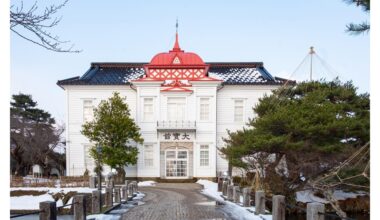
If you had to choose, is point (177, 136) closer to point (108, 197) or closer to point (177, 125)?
point (177, 125)

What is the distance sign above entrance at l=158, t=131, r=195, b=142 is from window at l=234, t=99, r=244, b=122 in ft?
9.14

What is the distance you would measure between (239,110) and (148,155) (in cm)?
578

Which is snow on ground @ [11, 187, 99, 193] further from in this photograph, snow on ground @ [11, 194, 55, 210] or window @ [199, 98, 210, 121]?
window @ [199, 98, 210, 121]

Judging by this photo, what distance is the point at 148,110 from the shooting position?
23625 mm

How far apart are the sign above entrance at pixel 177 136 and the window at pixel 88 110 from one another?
415cm

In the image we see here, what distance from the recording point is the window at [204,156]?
23359 mm

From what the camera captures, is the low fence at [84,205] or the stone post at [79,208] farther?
the stone post at [79,208]

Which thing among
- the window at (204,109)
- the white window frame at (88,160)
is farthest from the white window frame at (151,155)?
the window at (204,109)

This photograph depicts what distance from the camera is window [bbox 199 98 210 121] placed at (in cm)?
2350

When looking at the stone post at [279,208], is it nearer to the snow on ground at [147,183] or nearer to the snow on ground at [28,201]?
the snow on ground at [28,201]

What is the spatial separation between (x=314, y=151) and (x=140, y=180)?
37.2 ft

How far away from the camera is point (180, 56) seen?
24.5 m
